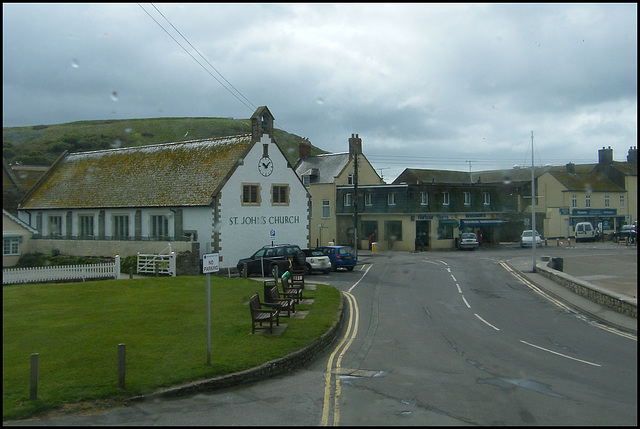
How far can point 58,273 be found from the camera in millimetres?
24469

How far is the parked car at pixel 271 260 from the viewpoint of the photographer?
100 ft

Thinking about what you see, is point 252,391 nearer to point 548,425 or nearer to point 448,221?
point 548,425

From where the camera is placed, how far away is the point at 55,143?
7250 centimetres

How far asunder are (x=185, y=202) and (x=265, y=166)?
19.8ft

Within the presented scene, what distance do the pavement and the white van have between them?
32 cm

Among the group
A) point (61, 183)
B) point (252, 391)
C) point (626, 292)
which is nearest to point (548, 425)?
point (252, 391)

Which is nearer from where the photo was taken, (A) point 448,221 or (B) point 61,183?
(B) point 61,183

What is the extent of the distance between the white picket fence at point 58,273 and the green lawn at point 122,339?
5.50 feet

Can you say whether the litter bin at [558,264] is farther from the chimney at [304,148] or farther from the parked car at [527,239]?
the chimney at [304,148]

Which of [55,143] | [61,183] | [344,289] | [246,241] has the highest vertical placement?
[55,143]

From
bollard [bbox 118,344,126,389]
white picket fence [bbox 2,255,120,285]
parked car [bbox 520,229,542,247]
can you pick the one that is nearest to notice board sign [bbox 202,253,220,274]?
bollard [bbox 118,344,126,389]

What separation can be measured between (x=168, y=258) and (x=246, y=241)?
21.1ft

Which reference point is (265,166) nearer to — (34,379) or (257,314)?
(257,314)

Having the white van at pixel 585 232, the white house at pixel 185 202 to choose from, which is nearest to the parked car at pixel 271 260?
the white house at pixel 185 202
